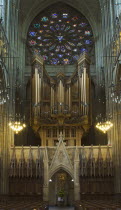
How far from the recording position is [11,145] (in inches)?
1064

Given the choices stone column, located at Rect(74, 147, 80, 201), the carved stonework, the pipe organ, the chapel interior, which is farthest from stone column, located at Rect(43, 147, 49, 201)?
the pipe organ

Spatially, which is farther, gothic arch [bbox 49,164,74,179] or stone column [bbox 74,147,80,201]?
gothic arch [bbox 49,164,74,179]

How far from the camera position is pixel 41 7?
3656cm

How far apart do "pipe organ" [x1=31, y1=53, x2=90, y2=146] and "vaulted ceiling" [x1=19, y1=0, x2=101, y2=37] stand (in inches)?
259

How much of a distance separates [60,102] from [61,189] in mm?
7457

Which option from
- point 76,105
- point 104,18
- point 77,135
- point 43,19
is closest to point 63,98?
point 76,105

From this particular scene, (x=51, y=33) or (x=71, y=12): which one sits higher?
(x=71, y=12)

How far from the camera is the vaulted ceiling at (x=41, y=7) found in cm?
3520

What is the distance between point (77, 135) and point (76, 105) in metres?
2.70

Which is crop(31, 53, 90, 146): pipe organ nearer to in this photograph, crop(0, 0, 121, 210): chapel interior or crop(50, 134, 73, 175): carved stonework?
crop(0, 0, 121, 210): chapel interior

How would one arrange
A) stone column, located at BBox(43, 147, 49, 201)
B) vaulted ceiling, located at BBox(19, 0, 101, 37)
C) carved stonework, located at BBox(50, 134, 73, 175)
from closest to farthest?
stone column, located at BBox(43, 147, 49, 201)
carved stonework, located at BBox(50, 134, 73, 175)
vaulted ceiling, located at BBox(19, 0, 101, 37)

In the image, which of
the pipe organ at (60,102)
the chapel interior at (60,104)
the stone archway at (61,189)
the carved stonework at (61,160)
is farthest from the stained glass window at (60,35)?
the stone archway at (61,189)

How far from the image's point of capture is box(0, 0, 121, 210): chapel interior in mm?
25906

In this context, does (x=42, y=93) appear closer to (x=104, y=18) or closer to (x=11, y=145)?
(x=11, y=145)
